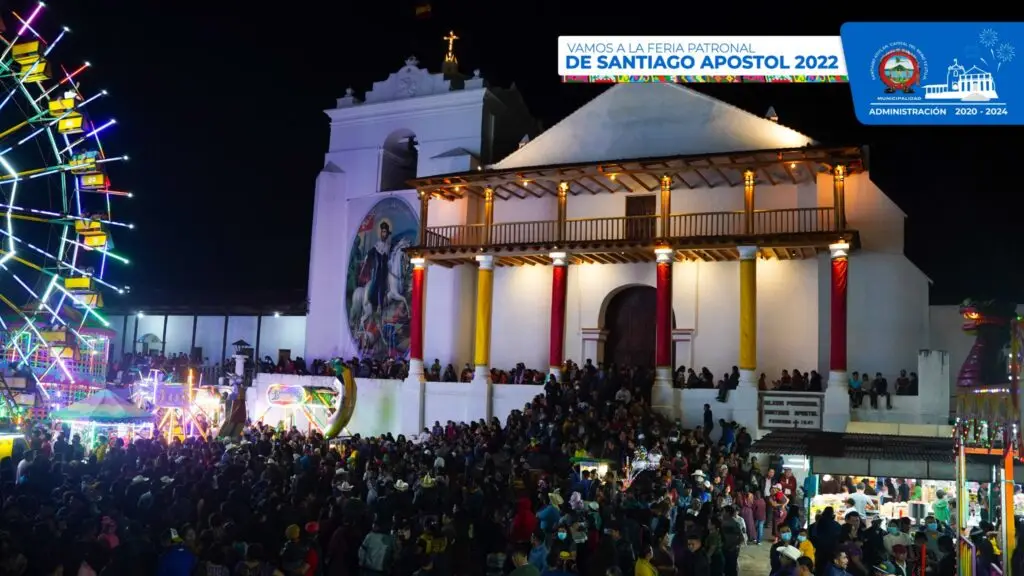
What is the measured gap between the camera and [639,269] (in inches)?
1076

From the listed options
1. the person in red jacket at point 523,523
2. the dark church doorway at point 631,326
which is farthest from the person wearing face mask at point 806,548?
the dark church doorway at point 631,326

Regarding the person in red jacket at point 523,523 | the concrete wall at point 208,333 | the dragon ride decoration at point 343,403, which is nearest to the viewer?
the person in red jacket at point 523,523

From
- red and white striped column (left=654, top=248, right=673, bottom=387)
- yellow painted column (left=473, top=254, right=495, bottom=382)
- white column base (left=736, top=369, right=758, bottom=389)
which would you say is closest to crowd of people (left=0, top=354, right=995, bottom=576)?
white column base (left=736, top=369, right=758, bottom=389)

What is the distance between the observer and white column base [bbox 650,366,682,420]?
2327 centimetres

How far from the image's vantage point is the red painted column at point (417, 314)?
27.3m

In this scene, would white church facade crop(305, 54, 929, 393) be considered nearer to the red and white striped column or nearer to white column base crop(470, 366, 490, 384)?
the red and white striped column

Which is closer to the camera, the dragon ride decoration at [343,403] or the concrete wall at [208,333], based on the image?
the dragon ride decoration at [343,403]

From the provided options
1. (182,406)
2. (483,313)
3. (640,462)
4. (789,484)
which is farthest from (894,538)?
(182,406)

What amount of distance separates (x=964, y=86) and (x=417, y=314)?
15643mm

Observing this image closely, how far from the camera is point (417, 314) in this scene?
89.9ft

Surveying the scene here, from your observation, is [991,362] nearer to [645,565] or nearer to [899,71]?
[645,565]

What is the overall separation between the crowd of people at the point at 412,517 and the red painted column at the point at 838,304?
5.53 m

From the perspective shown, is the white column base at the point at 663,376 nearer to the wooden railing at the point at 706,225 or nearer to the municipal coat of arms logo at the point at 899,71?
the wooden railing at the point at 706,225

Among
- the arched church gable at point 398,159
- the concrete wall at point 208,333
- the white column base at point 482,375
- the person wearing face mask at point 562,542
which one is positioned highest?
the arched church gable at point 398,159
